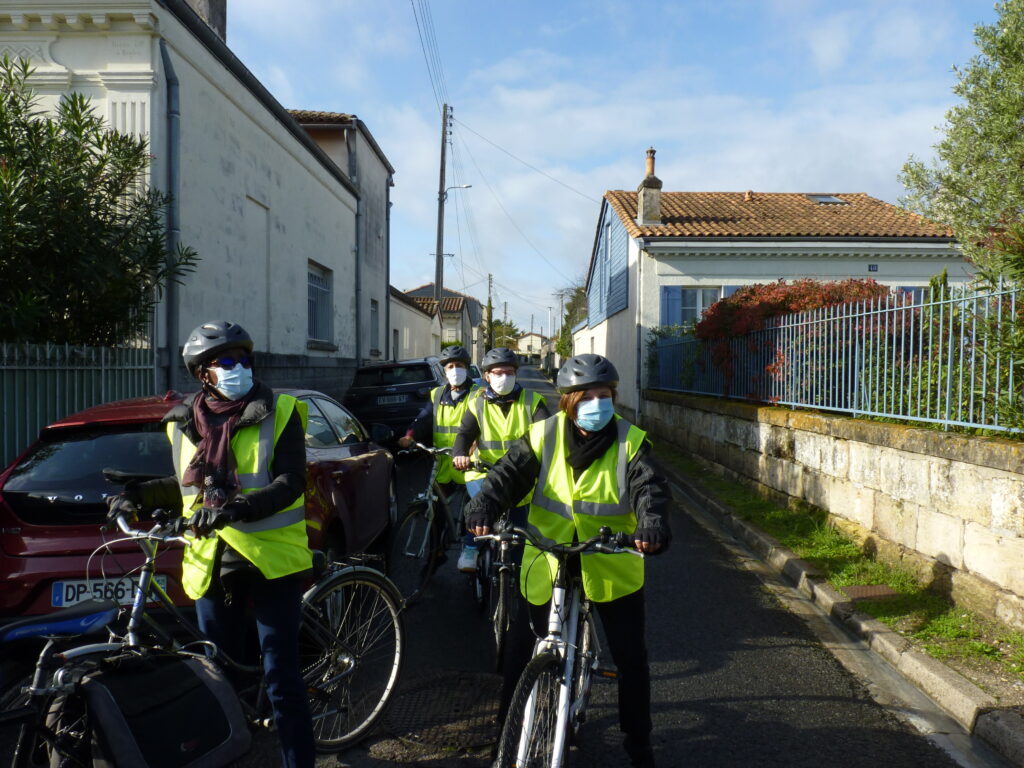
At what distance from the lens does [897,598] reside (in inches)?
210

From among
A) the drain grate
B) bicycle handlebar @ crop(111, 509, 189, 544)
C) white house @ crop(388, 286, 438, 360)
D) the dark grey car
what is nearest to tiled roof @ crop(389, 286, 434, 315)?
white house @ crop(388, 286, 438, 360)

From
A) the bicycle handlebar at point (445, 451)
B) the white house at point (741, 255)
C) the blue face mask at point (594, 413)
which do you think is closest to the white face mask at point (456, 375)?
the bicycle handlebar at point (445, 451)

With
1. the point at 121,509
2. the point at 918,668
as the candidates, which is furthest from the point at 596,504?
the point at 918,668

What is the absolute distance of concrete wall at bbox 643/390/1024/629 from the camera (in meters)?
4.72

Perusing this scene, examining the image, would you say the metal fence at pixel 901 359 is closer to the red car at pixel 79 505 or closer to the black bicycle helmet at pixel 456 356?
the black bicycle helmet at pixel 456 356

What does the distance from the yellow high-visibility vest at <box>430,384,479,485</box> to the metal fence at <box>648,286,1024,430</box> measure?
3.38 meters

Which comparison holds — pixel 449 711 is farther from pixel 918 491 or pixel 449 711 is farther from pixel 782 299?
pixel 782 299

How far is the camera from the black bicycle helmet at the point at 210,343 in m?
2.91

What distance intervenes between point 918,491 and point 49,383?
7.21 m

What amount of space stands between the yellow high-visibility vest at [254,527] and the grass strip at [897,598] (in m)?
3.57

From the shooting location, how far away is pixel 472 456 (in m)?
5.09

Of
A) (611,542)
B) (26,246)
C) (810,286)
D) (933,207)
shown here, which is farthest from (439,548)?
(933,207)

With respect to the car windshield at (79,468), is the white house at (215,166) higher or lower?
higher

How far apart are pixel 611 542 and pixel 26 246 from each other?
620 cm
